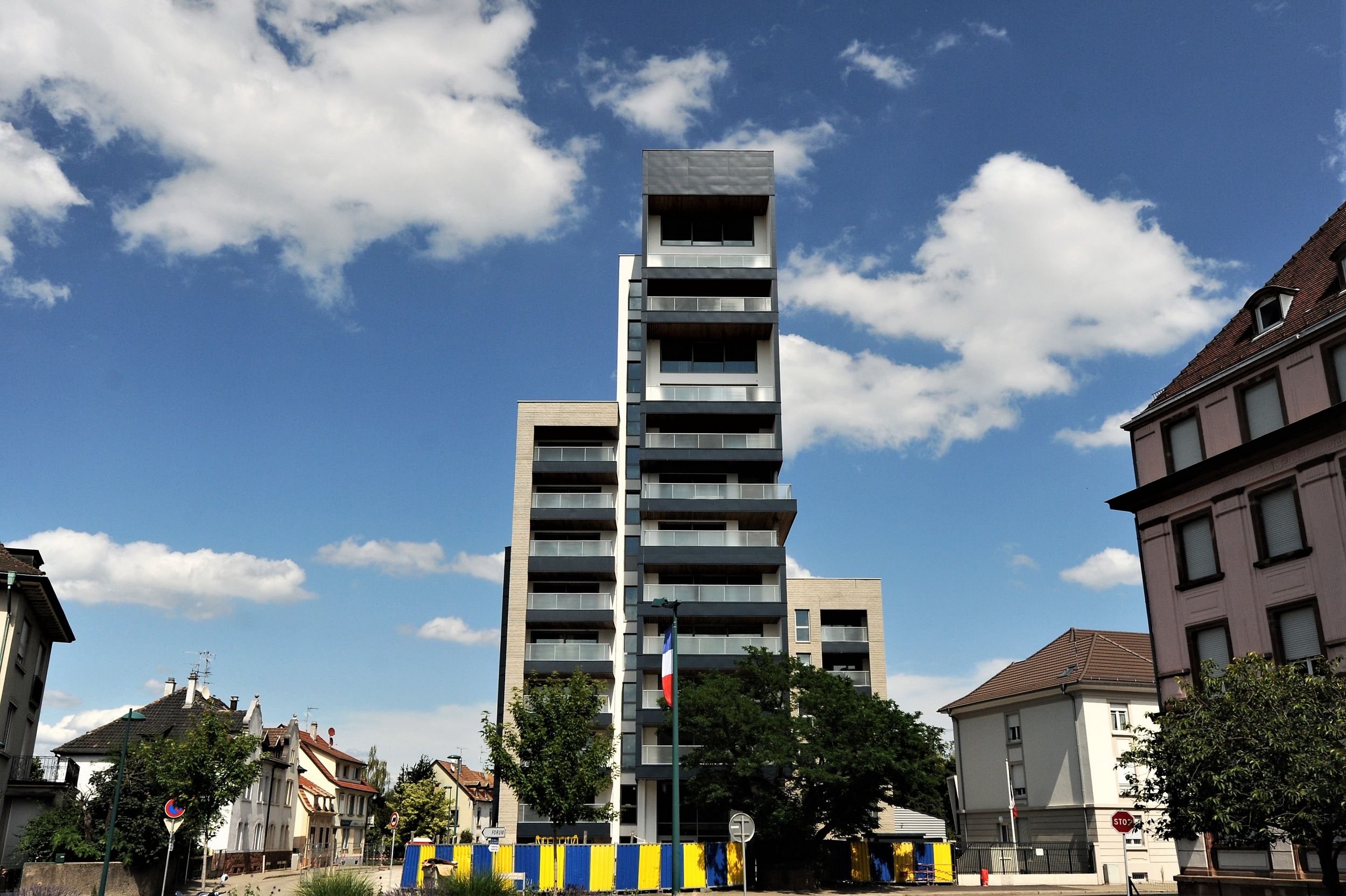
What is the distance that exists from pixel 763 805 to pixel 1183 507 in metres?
17.1

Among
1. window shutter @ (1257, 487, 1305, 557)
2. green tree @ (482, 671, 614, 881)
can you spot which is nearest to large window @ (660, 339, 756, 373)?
green tree @ (482, 671, 614, 881)

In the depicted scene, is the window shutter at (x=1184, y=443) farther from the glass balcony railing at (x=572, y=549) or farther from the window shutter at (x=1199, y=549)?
the glass balcony railing at (x=572, y=549)

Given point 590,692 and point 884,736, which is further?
point 590,692

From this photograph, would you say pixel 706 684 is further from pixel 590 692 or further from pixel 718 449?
pixel 718 449

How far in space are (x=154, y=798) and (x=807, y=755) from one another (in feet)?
76.0

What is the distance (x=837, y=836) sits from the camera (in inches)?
1548

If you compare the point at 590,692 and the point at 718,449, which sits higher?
the point at 718,449

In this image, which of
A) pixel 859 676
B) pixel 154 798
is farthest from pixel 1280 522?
pixel 154 798

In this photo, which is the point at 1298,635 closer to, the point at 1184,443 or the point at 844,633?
the point at 1184,443

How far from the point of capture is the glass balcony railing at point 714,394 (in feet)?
178

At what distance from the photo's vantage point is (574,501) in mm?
53062

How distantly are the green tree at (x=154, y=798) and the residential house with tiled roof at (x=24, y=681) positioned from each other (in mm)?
2474

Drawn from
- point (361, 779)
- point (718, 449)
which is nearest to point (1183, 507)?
point (718, 449)

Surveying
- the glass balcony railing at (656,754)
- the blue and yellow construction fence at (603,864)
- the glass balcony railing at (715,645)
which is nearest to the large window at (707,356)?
the glass balcony railing at (715,645)
